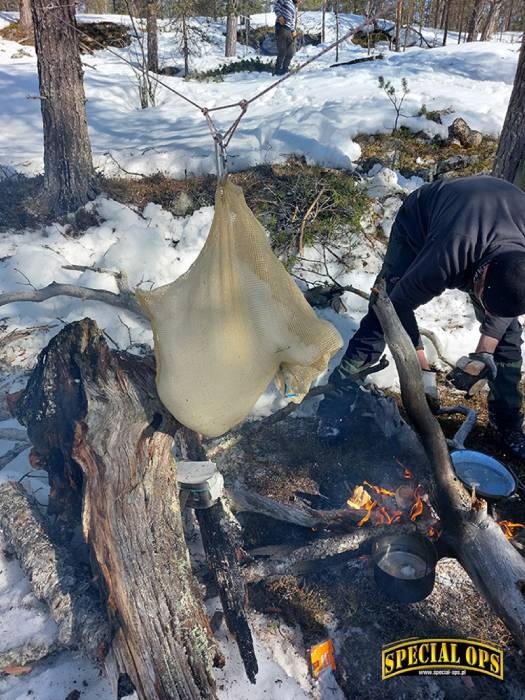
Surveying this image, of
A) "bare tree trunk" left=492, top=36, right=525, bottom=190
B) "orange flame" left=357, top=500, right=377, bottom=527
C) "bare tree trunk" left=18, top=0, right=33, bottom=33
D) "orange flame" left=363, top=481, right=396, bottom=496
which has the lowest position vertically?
"orange flame" left=363, top=481, right=396, bottom=496

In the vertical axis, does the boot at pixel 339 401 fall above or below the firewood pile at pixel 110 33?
below

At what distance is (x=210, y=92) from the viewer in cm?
871

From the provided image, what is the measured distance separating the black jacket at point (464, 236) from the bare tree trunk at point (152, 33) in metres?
8.19

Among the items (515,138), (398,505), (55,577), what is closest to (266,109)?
(515,138)

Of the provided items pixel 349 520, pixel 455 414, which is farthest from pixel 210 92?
pixel 349 520

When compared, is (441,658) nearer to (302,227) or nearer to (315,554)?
(315,554)

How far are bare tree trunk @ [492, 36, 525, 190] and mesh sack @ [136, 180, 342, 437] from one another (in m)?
3.33

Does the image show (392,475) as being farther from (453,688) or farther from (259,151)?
(259,151)

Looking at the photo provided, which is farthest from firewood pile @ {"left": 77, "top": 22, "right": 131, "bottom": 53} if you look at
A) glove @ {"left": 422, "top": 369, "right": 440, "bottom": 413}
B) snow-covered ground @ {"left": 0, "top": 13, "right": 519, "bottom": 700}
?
glove @ {"left": 422, "top": 369, "right": 440, "bottom": 413}

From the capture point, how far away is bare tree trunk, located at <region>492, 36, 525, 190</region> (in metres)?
4.32

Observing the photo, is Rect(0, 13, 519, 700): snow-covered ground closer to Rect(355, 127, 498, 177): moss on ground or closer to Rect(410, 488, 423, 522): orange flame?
Rect(355, 127, 498, 177): moss on ground

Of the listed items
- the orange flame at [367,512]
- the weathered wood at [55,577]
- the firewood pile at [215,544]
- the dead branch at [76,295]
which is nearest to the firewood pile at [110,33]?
the dead branch at [76,295]

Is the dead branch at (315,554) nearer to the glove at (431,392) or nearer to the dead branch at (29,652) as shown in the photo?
the dead branch at (29,652)

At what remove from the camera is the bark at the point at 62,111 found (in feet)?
14.7
